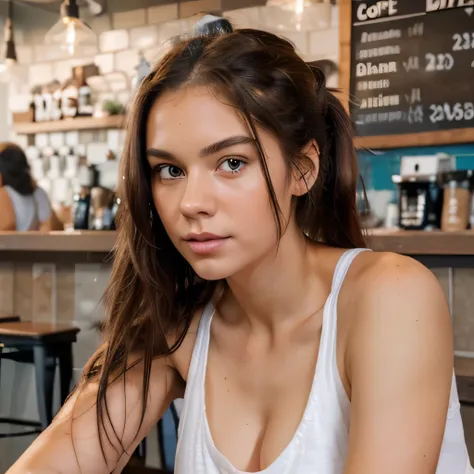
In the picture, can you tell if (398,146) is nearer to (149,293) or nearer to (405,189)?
(405,189)

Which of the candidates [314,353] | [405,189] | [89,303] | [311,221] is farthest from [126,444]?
[89,303]

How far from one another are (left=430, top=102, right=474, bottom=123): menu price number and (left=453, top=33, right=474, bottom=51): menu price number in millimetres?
231

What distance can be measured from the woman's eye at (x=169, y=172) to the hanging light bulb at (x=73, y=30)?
9.67ft

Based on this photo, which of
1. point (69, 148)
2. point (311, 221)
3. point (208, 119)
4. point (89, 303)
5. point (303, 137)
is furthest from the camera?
point (69, 148)

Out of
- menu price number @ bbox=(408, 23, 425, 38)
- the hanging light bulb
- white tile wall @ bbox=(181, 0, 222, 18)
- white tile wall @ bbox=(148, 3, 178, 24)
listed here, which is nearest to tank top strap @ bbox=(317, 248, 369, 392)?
menu price number @ bbox=(408, 23, 425, 38)

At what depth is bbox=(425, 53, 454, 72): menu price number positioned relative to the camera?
105 inches

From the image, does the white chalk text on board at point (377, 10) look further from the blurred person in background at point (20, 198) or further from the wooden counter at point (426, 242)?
the blurred person in background at point (20, 198)

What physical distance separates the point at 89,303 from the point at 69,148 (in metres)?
0.95

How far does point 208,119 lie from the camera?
930mm

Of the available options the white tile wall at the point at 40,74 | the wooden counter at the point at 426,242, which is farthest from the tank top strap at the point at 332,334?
the white tile wall at the point at 40,74

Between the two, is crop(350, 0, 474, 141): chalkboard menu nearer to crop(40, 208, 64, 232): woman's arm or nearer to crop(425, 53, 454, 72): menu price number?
crop(425, 53, 454, 72): menu price number

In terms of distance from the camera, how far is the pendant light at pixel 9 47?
3.90 metres

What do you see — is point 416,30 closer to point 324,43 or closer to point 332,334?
point 324,43

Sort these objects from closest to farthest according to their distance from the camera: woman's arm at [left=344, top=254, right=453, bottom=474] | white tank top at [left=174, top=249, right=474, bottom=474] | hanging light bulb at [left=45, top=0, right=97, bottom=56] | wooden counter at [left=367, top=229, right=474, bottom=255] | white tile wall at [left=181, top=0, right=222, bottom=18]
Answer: woman's arm at [left=344, top=254, right=453, bottom=474]
white tank top at [left=174, top=249, right=474, bottom=474]
wooden counter at [left=367, top=229, right=474, bottom=255]
white tile wall at [left=181, top=0, right=222, bottom=18]
hanging light bulb at [left=45, top=0, right=97, bottom=56]
